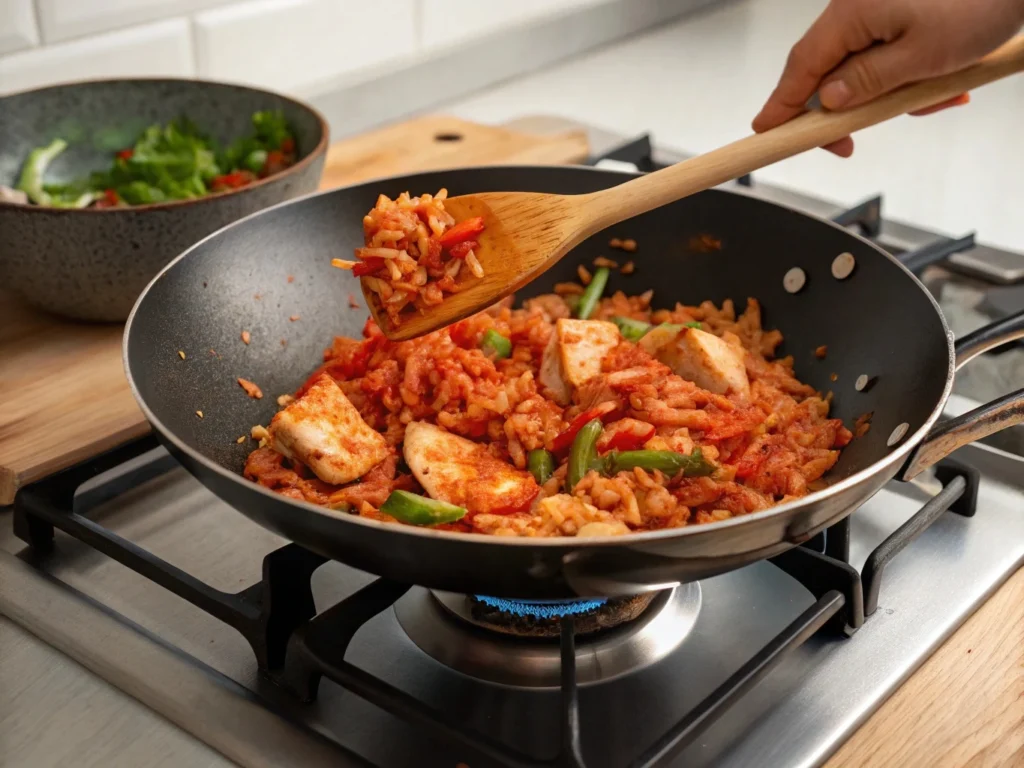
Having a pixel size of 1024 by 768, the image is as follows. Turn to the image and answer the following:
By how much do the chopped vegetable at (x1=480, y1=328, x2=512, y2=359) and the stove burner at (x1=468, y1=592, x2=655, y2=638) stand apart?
47cm

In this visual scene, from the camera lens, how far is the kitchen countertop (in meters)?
2.89

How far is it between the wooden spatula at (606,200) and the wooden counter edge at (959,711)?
0.63 m

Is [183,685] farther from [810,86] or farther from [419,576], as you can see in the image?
[810,86]

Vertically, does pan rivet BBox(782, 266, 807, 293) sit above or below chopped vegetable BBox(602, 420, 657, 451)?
above

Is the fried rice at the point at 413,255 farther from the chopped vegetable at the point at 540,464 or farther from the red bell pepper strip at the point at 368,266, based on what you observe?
the chopped vegetable at the point at 540,464

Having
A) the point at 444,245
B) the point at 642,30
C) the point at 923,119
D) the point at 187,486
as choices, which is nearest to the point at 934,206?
the point at 923,119

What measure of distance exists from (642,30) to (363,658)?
→ 3.17 meters

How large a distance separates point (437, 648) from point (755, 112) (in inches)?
102

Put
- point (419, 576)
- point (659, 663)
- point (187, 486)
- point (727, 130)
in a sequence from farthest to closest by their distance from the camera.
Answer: point (727, 130) < point (187, 486) < point (659, 663) < point (419, 576)

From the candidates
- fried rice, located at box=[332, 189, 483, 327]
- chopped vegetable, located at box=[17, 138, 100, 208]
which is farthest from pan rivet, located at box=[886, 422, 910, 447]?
chopped vegetable, located at box=[17, 138, 100, 208]

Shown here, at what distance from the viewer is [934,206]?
2.87 meters

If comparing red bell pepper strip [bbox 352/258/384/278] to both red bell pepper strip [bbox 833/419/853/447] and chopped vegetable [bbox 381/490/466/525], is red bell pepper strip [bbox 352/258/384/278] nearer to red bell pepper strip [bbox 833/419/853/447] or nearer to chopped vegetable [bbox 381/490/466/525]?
chopped vegetable [bbox 381/490/466/525]

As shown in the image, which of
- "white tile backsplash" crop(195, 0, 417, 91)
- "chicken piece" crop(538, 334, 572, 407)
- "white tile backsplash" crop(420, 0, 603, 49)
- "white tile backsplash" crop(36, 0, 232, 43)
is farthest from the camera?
"white tile backsplash" crop(420, 0, 603, 49)

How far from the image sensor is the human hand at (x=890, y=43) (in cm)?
124
